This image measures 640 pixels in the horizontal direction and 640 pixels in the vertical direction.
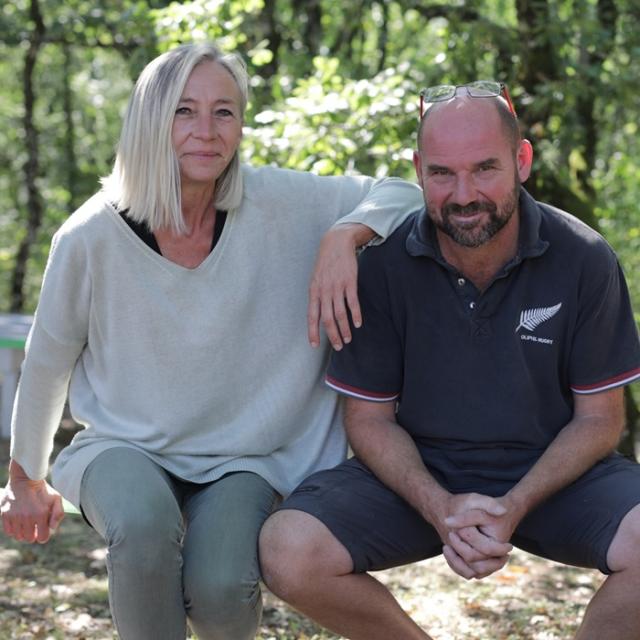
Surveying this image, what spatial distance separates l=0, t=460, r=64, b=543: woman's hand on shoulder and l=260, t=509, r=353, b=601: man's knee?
2.28ft

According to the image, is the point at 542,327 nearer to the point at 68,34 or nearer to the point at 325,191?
the point at 325,191

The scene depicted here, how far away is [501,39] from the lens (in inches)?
215

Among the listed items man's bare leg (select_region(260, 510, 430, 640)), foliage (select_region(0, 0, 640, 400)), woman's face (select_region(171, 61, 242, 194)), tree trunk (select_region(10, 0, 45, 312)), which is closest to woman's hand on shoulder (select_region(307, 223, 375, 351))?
woman's face (select_region(171, 61, 242, 194))

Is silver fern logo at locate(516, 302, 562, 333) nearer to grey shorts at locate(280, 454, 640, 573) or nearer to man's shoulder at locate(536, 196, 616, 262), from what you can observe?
man's shoulder at locate(536, 196, 616, 262)

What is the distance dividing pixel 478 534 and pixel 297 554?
0.42 metres

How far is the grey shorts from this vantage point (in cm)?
281

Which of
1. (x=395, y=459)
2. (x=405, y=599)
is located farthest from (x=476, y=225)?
(x=405, y=599)

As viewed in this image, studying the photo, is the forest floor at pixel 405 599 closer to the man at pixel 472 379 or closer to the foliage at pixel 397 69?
the man at pixel 472 379

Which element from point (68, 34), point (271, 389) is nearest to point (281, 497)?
point (271, 389)

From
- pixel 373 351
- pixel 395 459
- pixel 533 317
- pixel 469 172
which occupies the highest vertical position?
pixel 469 172

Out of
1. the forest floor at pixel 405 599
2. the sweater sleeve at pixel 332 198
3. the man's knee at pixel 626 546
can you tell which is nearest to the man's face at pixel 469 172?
the sweater sleeve at pixel 332 198

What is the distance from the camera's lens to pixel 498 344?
294 cm

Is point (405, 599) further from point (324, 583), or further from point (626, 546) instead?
point (626, 546)

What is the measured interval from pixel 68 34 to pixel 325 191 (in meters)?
6.01
